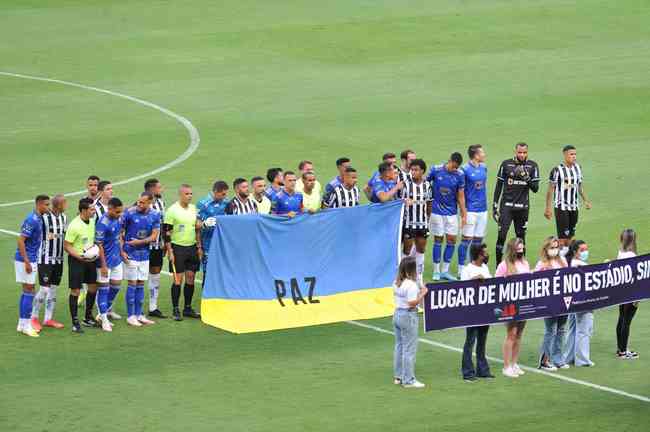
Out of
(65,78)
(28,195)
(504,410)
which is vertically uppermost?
(65,78)

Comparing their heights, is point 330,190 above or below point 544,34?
below

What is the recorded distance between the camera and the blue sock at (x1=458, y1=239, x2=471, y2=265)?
2544cm

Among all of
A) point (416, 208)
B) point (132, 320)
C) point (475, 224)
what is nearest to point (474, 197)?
point (475, 224)

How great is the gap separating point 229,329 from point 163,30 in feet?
87.6

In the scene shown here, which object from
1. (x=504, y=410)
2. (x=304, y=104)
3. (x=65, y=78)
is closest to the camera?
(x=504, y=410)

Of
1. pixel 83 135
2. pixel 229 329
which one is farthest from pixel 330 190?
pixel 83 135

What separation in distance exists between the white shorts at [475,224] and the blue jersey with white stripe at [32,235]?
751cm

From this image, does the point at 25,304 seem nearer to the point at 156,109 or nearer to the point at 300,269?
the point at 300,269

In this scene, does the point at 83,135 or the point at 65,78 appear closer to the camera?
the point at 83,135

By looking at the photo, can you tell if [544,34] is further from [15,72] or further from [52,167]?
[52,167]

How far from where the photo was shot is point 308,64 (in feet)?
140

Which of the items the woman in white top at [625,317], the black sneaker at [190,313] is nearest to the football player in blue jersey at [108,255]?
the black sneaker at [190,313]

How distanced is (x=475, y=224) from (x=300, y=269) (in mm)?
4149

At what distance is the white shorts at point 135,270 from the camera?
891 inches
